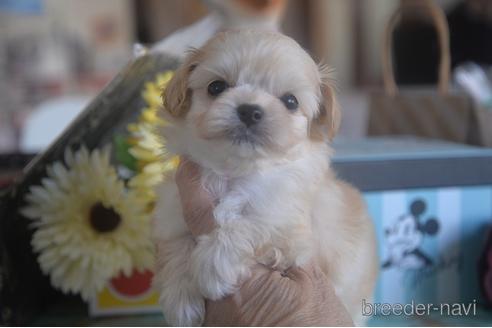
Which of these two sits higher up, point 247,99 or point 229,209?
point 247,99

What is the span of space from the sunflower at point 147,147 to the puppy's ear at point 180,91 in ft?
0.86

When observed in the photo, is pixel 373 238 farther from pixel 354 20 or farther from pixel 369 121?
pixel 354 20

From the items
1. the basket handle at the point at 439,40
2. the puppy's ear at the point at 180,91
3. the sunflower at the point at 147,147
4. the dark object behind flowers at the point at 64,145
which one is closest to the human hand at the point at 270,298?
the puppy's ear at the point at 180,91

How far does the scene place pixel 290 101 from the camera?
30.4 inches

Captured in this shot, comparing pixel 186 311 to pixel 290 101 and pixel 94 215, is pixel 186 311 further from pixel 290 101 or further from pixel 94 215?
pixel 94 215

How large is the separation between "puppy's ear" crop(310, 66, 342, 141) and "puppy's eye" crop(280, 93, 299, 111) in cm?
5

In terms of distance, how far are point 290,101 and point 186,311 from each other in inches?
12.0

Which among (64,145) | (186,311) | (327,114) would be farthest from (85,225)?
(327,114)

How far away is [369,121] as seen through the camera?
1.75 m

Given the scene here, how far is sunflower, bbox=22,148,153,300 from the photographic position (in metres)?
1.08

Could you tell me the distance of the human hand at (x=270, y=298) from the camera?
70 cm

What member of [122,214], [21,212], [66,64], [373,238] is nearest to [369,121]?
[373,238]

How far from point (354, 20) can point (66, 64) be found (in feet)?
7.21

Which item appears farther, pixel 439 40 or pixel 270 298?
pixel 439 40
